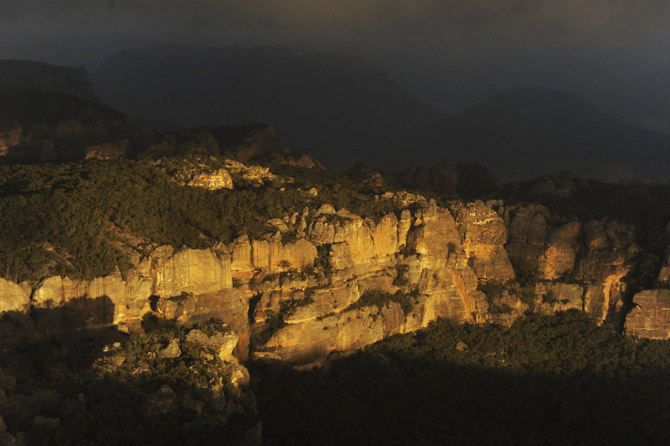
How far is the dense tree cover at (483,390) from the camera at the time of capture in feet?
106

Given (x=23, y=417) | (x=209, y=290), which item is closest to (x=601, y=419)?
(x=209, y=290)

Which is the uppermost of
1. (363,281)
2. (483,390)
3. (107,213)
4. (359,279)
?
(107,213)

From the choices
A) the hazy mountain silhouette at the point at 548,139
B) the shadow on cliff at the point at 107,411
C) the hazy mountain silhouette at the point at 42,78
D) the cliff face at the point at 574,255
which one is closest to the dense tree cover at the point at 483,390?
the cliff face at the point at 574,255

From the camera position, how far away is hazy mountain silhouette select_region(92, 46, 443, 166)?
480ft

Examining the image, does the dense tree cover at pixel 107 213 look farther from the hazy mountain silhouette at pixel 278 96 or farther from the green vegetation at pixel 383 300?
the hazy mountain silhouette at pixel 278 96

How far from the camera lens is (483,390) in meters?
37.6

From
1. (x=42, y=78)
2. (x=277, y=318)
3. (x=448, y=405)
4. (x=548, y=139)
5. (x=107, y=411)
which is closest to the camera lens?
(x=107, y=411)

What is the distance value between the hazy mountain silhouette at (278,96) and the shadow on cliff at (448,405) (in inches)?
3735

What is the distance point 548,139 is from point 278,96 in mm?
62250

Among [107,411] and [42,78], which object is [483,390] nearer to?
[107,411]

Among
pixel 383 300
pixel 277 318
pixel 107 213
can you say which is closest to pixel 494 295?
pixel 383 300

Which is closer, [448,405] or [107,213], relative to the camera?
[107,213]

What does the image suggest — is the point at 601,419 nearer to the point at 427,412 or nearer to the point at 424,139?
the point at 427,412

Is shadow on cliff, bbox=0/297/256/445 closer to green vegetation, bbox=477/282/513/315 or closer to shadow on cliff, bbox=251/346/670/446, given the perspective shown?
shadow on cliff, bbox=251/346/670/446
